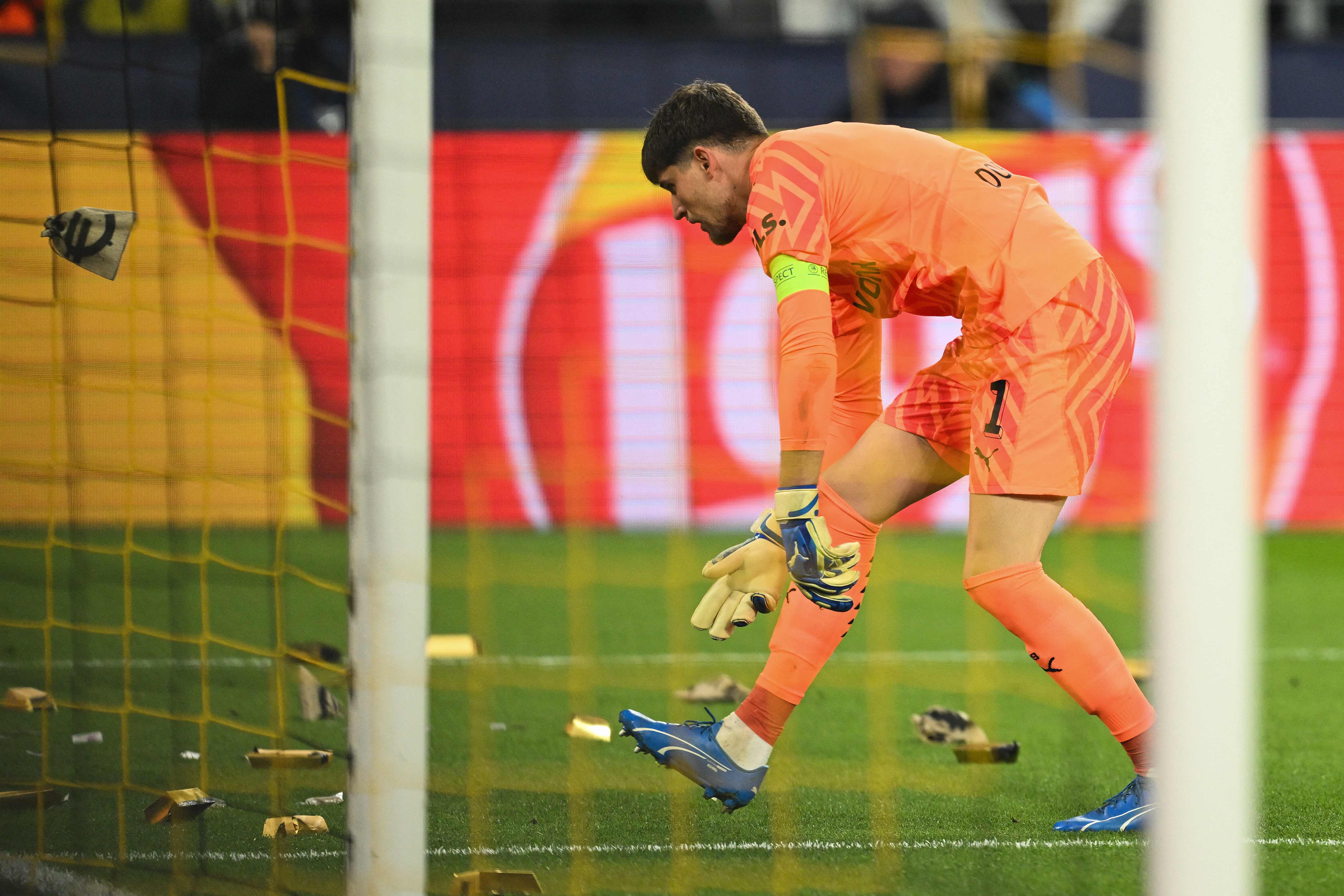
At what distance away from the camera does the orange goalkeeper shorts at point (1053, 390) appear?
2.80m

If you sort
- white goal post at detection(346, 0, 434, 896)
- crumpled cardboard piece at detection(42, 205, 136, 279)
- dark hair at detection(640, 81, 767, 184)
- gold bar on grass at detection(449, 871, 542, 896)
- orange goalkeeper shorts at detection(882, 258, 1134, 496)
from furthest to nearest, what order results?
dark hair at detection(640, 81, 767, 184) → orange goalkeeper shorts at detection(882, 258, 1134, 496) → crumpled cardboard piece at detection(42, 205, 136, 279) → gold bar on grass at detection(449, 871, 542, 896) → white goal post at detection(346, 0, 434, 896)

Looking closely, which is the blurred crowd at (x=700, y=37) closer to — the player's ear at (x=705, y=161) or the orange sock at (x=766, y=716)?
the player's ear at (x=705, y=161)

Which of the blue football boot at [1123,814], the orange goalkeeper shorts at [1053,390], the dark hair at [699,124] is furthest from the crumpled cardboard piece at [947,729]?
the dark hair at [699,124]

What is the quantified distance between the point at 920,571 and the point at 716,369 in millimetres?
2125

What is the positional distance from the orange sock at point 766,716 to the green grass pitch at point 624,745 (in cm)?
22

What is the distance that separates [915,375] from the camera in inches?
125

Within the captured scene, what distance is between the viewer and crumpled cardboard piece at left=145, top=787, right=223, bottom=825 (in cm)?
308

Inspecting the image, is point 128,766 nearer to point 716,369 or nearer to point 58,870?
point 58,870

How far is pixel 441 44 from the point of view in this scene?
9328mm

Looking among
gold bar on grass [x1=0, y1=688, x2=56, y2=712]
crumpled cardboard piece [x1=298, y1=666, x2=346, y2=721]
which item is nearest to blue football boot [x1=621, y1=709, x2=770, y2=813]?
crumpled cardboard piece [x1=298, y1=666, x2=346, y2=721]

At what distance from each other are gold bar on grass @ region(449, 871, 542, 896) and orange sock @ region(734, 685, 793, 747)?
0.68 m

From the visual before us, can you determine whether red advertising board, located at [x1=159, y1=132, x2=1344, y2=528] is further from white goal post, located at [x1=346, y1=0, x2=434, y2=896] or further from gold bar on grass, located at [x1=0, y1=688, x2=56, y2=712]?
white goal post, located at [x1=346, y1=0, x2=434, y2=896]

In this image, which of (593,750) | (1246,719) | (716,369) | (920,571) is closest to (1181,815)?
(1246,719)

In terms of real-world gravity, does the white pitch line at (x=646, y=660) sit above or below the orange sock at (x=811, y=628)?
below
